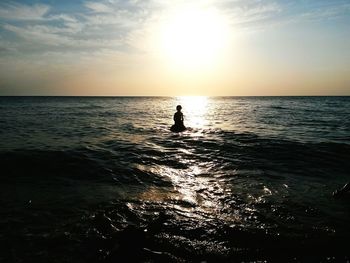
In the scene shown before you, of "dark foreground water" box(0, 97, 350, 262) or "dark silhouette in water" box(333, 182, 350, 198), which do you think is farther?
"dark silhouette in water" box(333, 182, 350, 198)

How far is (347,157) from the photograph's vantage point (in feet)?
46.1

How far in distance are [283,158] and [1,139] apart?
15.6 meters

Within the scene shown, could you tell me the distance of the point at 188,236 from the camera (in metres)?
6.52

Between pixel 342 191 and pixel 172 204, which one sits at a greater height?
pixel 342 191

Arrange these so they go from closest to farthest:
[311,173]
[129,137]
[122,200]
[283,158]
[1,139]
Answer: [122,200] → [311,173] → [283,158] → [1,139] → [129,137]

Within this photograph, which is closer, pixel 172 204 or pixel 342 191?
pixel 172 204

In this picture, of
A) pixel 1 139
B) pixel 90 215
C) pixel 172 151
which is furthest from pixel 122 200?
pixel 1 139

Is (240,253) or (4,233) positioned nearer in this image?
(240,253)

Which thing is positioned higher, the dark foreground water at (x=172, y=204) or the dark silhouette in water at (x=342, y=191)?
the dark silhouette in water at (x=342, y=191)

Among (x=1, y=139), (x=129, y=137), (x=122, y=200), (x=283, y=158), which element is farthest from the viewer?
(x=129, y=137)

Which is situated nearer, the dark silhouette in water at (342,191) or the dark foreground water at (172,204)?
the dark foreground water at (172,204)

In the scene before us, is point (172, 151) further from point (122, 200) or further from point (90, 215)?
point (90, 215)

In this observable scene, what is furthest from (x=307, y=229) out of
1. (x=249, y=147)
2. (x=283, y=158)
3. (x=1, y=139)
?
(x=1, y=139)

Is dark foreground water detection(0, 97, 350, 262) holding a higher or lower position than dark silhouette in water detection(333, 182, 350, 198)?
lower
